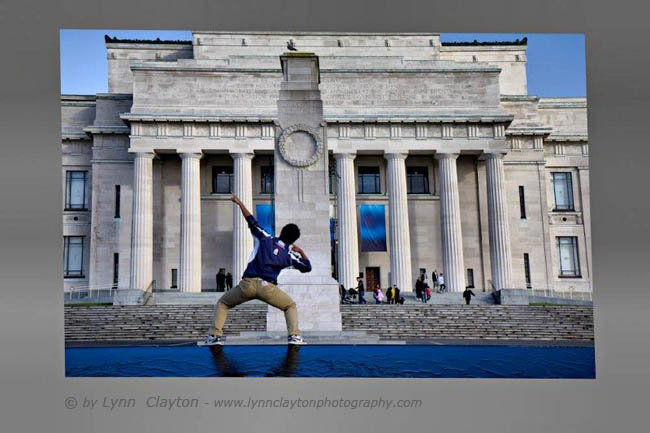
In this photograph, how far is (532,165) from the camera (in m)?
47.4

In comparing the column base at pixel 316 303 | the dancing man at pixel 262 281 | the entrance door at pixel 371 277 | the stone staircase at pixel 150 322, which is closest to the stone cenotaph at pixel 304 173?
the column base at pixel 316 303

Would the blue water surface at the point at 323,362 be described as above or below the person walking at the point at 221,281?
below

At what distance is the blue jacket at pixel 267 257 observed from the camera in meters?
15.2

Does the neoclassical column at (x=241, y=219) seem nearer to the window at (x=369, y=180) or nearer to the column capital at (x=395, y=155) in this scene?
the window at (x=369, y=180)

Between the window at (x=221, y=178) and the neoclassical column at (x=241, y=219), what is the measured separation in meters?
2.71

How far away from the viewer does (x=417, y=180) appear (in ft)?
157

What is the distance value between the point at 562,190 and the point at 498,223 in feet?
27.9

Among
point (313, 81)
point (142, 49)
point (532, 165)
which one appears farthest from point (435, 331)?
point (142, 49)

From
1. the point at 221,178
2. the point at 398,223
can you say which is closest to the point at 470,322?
the point at 398,223

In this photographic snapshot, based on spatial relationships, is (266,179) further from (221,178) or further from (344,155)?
(344,155)

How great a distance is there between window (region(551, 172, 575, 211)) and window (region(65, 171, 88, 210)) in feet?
108

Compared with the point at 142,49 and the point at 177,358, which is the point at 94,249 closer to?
the point at 142,49

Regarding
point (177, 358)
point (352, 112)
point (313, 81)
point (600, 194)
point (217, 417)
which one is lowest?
point (217, 417)
